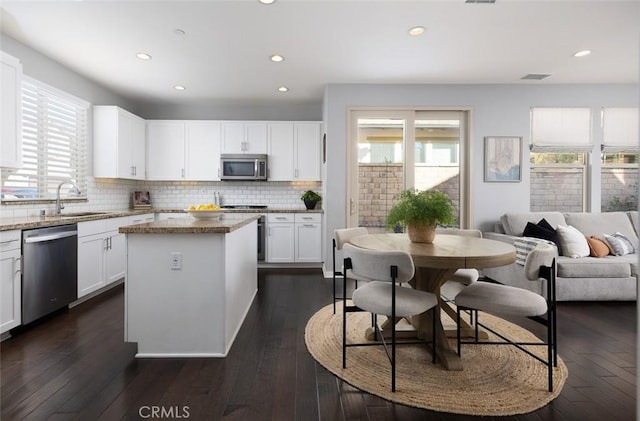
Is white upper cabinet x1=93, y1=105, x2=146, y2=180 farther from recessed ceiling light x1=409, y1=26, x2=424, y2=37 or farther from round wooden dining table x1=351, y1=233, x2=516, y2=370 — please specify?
recessed ceiling light x1=409, y1=26, x2=424, y2=37

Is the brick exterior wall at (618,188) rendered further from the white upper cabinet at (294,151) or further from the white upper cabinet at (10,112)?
the white upper cabinet at (10,112)

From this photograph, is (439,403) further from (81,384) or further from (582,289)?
(582,289)

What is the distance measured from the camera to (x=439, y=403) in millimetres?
1708

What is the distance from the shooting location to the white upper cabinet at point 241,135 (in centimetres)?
540

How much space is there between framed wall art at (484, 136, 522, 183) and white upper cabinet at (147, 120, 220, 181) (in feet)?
13.7

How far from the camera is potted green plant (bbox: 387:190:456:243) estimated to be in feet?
7.65

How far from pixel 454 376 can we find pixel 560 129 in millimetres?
4237

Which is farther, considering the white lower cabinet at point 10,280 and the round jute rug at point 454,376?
the white lower cabinet at point 10,280

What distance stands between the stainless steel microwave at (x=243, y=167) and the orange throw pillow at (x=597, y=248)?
14.5ft

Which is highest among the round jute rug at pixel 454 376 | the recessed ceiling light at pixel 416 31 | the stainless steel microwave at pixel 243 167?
the recessed ceiling light at pixel 416 31

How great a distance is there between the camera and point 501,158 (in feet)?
14.8

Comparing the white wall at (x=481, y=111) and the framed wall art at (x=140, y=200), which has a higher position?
the white wall at (x=481, y=111)

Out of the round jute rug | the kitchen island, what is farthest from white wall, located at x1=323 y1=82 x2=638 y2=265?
the kitchen island

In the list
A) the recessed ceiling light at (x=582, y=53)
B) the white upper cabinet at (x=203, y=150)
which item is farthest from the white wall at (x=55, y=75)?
the recessed ceiling light at (x=582, y=53)
